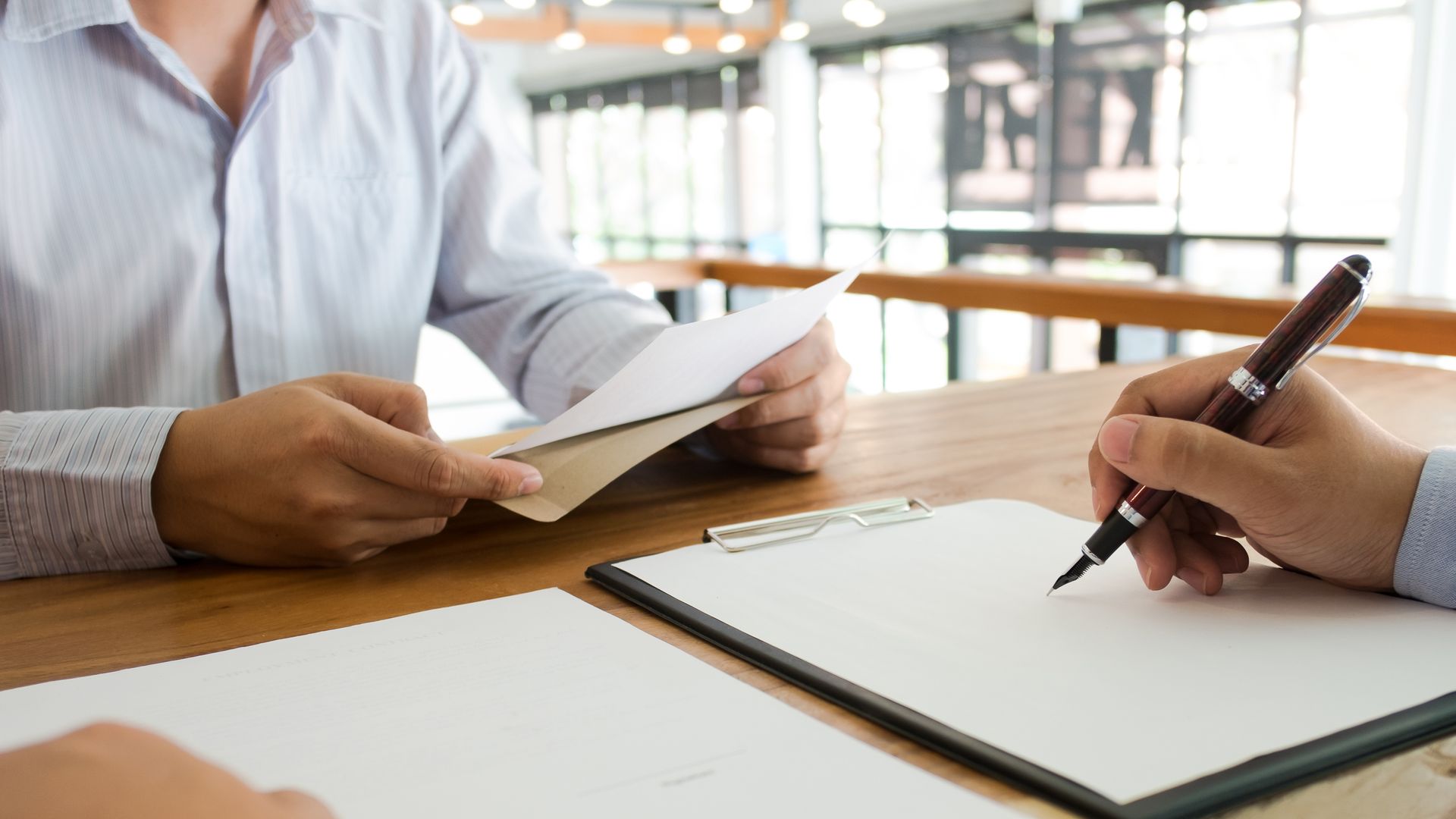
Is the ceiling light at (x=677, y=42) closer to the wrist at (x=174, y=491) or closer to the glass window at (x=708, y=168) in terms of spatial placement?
the glass window at (x=708, y=168)

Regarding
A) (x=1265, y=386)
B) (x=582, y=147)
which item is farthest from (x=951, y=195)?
(x=1265, y=386)

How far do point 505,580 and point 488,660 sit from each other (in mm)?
137

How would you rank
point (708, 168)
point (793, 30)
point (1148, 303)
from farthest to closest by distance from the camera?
point (708, 168) < point (793, 30) < point (1148, 303)

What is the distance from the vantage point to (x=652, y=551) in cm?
68

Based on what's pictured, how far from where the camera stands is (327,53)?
116 centimetres

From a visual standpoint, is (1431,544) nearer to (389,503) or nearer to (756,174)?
(389,503)

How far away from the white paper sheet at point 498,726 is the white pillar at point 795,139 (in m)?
8.51

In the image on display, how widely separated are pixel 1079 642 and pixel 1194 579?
115 millimetres

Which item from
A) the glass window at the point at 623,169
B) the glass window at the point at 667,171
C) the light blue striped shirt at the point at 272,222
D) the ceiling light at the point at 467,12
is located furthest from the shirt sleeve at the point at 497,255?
the glass window at the point at 623,169

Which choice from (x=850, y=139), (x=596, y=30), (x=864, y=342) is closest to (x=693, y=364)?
(x=864, y=342)

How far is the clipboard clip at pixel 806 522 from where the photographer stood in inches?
26.5

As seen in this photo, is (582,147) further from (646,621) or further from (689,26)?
(646,621)

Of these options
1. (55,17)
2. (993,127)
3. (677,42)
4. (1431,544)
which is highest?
(677,42)

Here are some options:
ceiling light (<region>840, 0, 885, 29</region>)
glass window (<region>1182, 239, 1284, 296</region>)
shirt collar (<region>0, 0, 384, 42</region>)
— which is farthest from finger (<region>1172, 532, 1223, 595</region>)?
ceiling light (<region>840, 0, 885, 29</region>)
